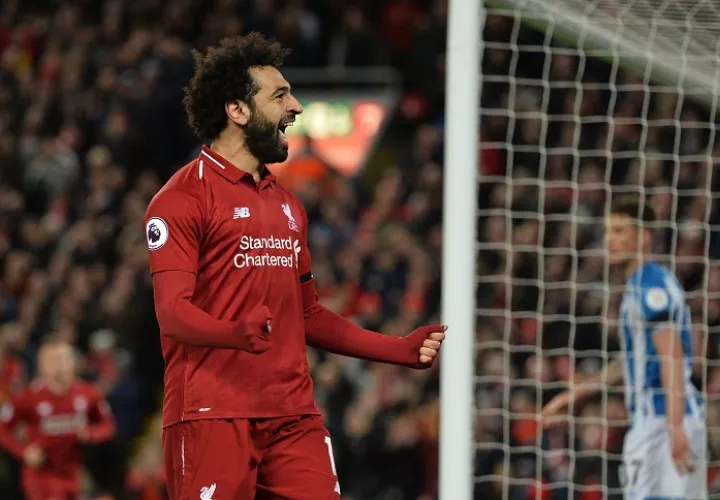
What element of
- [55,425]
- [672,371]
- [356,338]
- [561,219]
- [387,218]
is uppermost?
[387,218]

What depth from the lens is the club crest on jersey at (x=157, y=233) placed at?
11.1 feet

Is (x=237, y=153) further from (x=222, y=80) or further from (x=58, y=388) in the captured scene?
(x=58, y=388)

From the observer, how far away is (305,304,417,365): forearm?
12.2ft

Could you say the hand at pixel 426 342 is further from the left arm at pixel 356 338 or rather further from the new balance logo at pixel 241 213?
the new balance logo at pixel 241 213

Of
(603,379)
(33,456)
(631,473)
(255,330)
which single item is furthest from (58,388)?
(255,330)

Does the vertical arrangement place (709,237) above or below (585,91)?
below

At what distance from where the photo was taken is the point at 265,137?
3.62 metres

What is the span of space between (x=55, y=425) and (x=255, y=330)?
590cm

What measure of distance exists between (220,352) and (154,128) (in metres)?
8.80

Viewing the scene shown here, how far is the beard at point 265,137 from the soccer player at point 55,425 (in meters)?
5.25

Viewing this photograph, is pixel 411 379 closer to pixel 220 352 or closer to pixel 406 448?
pixel 406 448

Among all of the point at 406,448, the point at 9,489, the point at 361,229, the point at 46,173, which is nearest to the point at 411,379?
the point at 406,448

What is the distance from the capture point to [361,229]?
10.9 meters

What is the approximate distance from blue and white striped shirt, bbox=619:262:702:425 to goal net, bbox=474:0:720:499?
224 mm
